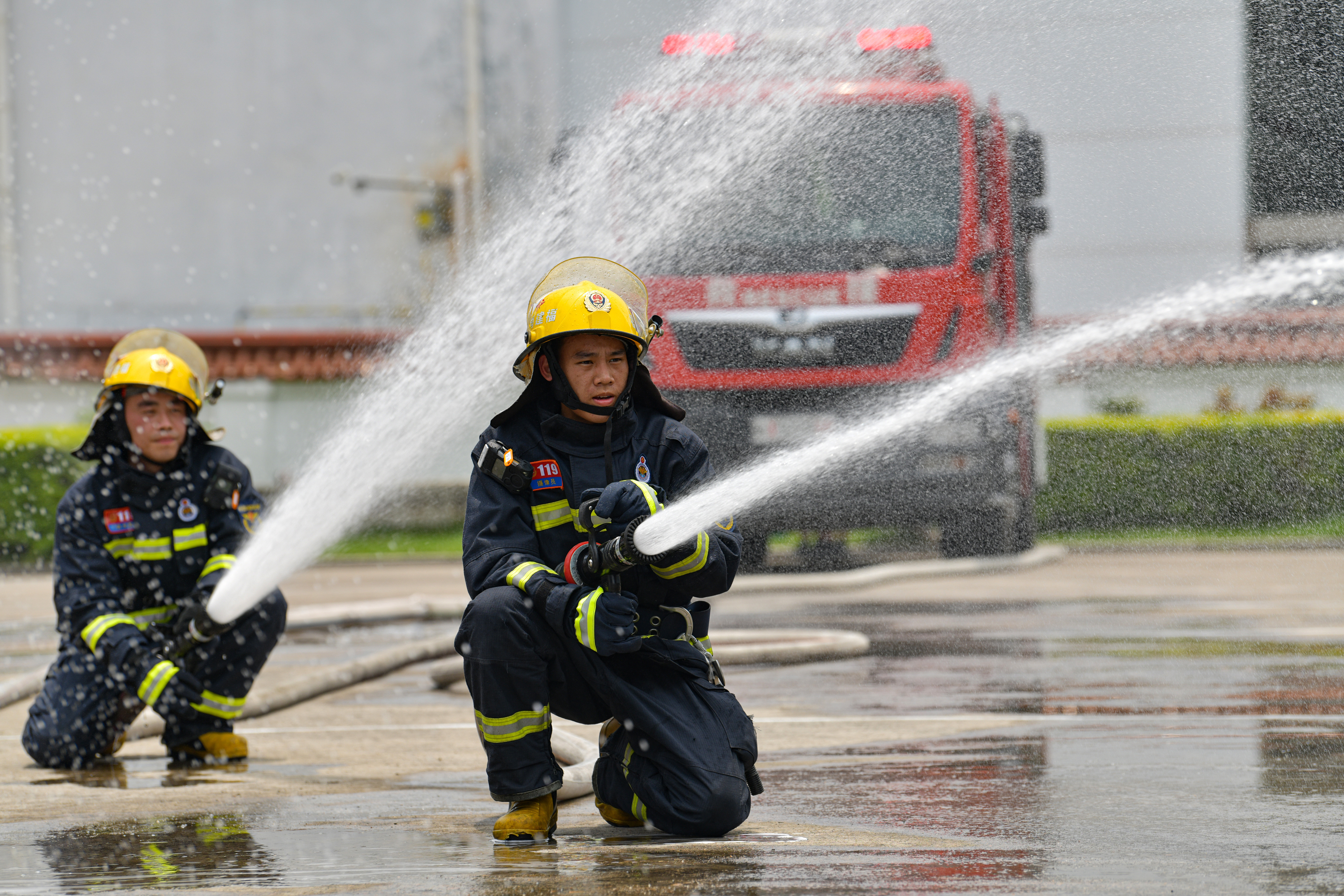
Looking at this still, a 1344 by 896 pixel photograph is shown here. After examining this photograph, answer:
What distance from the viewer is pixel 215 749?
15.7 ft

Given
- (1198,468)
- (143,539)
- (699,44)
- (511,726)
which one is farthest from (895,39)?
(1198,468)

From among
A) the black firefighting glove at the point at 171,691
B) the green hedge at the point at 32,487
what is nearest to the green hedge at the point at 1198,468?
the green hedge at the point at 32,487

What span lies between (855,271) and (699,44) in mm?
1644

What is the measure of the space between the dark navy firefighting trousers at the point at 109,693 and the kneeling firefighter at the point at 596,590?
1.44 m

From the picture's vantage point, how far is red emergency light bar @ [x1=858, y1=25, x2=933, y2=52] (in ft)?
30.8

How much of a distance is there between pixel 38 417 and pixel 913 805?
1700 centimetres

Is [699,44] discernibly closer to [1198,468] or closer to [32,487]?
[1198,468]

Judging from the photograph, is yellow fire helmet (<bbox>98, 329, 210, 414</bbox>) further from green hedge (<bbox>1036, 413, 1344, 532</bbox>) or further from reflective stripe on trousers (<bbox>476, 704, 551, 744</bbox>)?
green hedge (<bbox>1036, 413, 1344, 532</bbox>)

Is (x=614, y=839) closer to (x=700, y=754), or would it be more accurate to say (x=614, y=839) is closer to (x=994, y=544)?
(x=700, y=754)

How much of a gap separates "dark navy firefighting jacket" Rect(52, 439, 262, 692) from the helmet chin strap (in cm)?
167

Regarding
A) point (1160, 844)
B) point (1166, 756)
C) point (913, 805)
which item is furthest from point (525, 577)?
point (1166, 756)

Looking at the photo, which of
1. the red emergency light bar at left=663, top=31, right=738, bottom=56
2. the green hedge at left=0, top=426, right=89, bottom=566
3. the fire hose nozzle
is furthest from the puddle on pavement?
the green hedge at left=0, top=426, right=89, bottom=566

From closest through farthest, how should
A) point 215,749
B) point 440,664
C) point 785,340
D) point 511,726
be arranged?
point 511,726 → point 215,749 → point 440,664 → point 785,340

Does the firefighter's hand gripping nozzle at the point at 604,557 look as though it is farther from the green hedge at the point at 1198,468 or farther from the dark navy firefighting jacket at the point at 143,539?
the green hedge at the point at 1198,468
